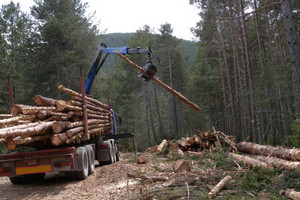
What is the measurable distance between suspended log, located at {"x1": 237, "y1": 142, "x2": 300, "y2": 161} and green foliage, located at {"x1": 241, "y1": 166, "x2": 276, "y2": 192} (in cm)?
123

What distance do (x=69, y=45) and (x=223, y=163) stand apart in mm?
16898

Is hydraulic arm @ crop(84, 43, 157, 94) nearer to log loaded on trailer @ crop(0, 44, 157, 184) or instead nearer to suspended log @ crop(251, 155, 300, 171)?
log loaded on trailer @ crop(0, 44, 157, 184)

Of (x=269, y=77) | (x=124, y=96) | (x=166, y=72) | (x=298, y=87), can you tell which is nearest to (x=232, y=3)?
(x=269, y=77)

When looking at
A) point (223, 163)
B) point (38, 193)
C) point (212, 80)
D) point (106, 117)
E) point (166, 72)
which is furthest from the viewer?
point (166, 72)

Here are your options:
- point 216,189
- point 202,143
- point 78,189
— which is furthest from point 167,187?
point 202,143

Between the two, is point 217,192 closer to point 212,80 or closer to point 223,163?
point 223,163

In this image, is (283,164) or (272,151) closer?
(283,164)

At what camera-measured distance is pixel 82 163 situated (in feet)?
27.4

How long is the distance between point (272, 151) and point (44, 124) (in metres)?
7.09

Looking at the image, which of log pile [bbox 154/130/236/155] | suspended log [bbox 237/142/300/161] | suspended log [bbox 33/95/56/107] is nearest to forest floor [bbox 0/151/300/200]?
suspended log [bbox 237/142/300/161]

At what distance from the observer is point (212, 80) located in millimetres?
29297

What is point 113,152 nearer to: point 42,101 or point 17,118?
point 42,101

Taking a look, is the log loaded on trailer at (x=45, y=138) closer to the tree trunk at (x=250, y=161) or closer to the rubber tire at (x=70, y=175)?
the rubber tire at (x=70, y=175)

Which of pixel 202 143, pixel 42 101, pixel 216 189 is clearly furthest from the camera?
pixel 202 143
